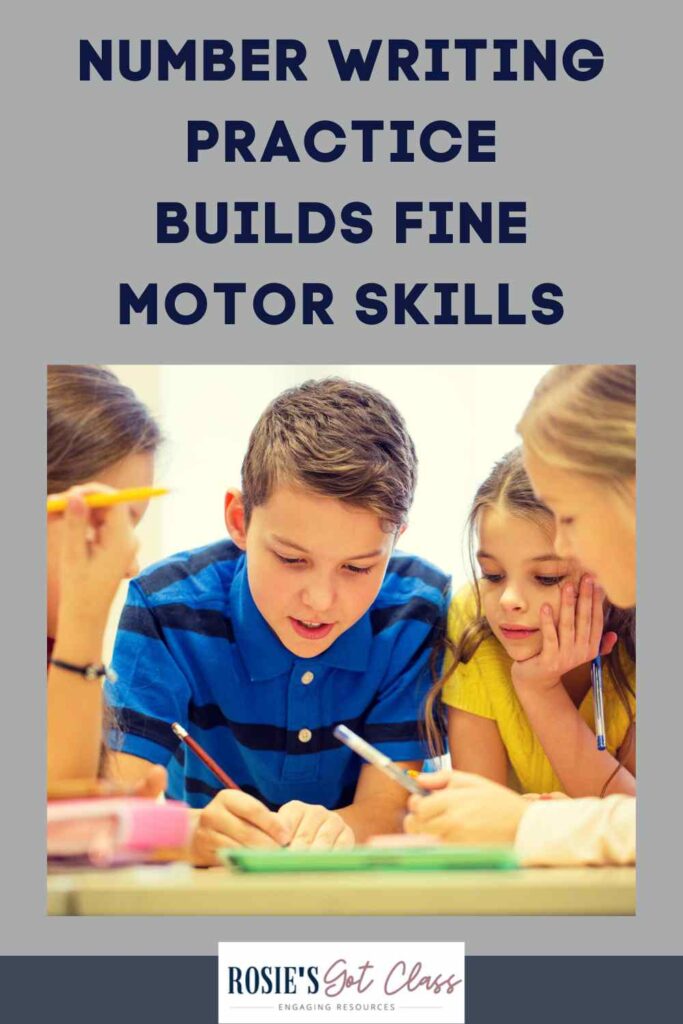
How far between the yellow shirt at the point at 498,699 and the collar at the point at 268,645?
0.55 ft

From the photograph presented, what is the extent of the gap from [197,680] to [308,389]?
1.84 feet

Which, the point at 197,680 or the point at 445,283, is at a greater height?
the point at 445,283

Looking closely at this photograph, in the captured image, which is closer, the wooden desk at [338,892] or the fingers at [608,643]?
the wooden desk at [338,892]

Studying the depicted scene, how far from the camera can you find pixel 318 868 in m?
3.31

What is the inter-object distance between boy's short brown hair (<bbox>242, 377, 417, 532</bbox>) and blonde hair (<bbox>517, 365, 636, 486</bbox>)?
237 millimetres

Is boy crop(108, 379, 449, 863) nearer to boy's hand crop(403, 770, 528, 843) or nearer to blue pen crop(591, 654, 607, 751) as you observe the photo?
boy's hand crop(403, 770, 528, 843)

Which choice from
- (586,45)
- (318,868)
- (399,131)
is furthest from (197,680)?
(586,45)

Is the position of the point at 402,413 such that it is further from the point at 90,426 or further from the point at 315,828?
the point at 315,828

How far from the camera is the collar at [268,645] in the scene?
133 inches

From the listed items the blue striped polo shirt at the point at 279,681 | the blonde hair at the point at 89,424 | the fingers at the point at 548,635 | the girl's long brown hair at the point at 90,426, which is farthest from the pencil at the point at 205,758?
the fingers at the point at 548,635

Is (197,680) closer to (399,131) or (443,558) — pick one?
(443,558)

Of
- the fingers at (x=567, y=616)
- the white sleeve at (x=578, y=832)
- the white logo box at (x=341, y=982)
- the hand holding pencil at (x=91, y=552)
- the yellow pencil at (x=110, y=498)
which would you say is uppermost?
the yellow pencil at (x=110, y=498)

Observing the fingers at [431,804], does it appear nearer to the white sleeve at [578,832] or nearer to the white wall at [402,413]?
the white sleeve at [578,832]

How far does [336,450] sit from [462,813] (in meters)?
0.68
